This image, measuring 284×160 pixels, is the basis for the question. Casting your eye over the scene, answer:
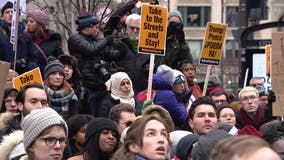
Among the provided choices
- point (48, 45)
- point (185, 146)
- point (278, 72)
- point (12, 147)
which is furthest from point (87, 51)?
point (12, 147)

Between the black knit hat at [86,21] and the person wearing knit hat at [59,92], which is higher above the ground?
the black knit hat at [86,21]

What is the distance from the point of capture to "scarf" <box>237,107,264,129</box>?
39.9 feet

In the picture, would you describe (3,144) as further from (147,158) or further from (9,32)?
(9,32)

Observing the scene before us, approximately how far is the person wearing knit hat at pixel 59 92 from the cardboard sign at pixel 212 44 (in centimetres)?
255

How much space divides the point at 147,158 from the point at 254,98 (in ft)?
18.5

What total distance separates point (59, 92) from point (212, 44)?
3.03 metres

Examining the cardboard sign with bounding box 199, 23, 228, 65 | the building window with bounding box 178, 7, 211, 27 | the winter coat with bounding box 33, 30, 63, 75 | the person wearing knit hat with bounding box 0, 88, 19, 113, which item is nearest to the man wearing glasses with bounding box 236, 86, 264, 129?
the cardboard sign with bounding box 199, 23, 228, 65

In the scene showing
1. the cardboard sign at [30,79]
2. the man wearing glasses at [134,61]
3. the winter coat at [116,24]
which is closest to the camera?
the cardboard sign at [30,79]

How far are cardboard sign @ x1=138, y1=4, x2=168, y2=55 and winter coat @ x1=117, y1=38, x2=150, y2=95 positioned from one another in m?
1.18

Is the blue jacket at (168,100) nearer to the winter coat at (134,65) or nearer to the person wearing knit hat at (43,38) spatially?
the winter coat at (134,65)

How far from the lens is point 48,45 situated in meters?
13.5

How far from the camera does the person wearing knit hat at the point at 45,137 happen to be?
7.06 m

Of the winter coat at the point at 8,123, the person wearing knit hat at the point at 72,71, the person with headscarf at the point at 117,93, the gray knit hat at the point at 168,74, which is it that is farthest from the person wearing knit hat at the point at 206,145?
the person wearing knit hat at the point at 72,71

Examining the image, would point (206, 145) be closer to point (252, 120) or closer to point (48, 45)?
point (252, 120)
